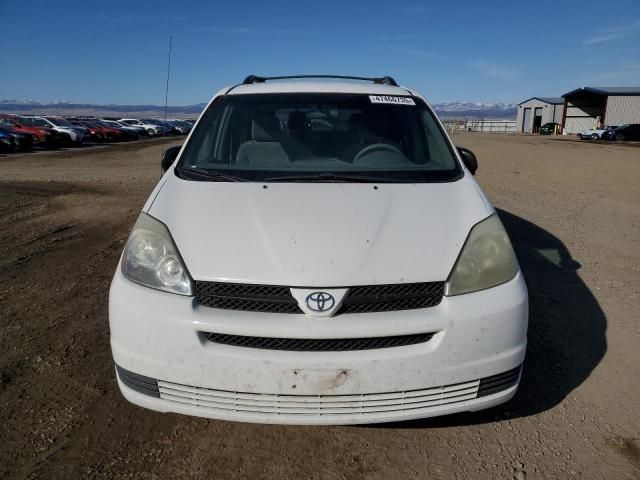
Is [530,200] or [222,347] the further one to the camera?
[530,200]

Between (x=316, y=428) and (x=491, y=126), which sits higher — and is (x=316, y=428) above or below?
below

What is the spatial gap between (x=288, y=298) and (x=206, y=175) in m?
1.11

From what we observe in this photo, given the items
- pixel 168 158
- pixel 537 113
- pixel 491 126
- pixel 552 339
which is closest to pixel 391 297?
pixel 552 339

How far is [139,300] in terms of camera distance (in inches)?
86.0

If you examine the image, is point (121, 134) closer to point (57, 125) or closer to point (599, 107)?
point (57, 125)

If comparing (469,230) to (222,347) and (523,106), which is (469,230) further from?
(523,106)

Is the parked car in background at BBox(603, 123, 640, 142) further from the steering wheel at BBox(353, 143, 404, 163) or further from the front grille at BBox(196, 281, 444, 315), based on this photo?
the front grille at BBox(196, 281, 444, 315)

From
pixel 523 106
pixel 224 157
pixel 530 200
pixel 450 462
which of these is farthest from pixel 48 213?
pixel 523 106

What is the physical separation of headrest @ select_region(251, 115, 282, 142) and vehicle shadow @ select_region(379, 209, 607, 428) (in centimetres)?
196

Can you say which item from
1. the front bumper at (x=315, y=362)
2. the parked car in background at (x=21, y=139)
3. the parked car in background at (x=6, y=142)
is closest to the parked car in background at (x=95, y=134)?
the parked car in background at (x=21, y=139)

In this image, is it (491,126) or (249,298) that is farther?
(491,126)

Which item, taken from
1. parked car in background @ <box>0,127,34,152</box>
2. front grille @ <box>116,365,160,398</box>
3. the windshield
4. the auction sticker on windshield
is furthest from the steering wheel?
parked car in background @ <box>0,127,34,152</box>

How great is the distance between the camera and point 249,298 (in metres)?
2.11

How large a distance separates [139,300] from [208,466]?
2.71 feet
